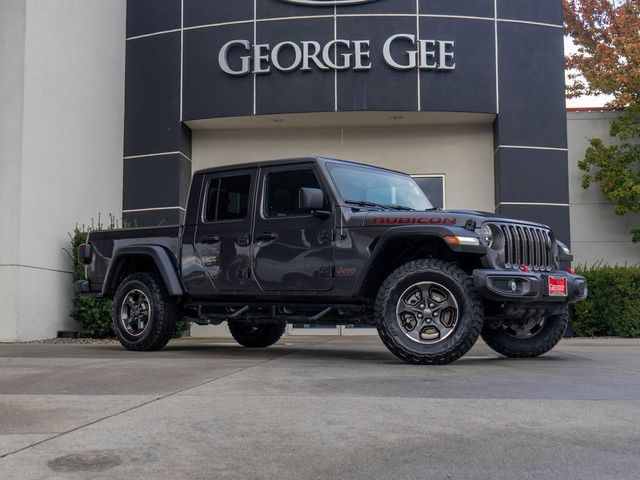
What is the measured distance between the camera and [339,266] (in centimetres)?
786

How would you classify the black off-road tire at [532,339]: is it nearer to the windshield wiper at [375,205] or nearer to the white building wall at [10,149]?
the windshield wiper at [375,205]

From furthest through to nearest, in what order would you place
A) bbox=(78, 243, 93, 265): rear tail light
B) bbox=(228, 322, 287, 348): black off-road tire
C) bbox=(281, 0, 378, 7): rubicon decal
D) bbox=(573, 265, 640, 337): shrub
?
bbox=(281, 0, 378, 7): rubicon decal, bbox=(573, 265, 640, 337): shrub, bbox=(228, 322, 287, 348): black off-road tire, bbox=(78, 243, 93, 265): rear tail light

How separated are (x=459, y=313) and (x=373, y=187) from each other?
195cm

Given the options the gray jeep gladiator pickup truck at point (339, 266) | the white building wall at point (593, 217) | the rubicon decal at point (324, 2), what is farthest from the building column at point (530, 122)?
the gray jeep gladiator pickup truck at point (339, 266)

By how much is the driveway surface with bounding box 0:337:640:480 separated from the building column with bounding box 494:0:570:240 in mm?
8507

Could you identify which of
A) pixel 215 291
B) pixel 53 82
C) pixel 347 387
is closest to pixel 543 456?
pixel 347 387

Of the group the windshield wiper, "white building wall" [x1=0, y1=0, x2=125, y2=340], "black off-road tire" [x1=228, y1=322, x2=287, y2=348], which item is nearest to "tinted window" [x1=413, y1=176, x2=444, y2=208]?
"white building wall" [x1=0, y1=0, x2=125, y2=340]

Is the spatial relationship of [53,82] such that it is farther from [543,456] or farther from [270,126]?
[543,456]

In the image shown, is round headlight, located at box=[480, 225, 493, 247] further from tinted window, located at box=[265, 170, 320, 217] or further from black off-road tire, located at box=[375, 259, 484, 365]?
tinted window, located at box=[265, 170, 320, 217]

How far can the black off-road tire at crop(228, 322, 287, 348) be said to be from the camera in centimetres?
1051

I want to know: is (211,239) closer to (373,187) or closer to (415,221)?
(373,187)

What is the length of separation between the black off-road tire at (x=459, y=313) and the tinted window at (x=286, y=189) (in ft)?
4.76

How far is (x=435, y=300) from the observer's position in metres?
7.29

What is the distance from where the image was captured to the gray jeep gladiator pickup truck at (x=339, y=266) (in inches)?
284
